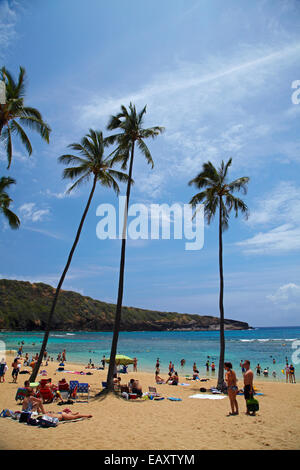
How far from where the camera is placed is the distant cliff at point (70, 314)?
115562mm

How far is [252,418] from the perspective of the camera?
9.70m

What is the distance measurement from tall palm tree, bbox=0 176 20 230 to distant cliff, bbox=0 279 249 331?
107099 mm

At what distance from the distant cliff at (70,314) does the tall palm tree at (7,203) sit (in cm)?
10710

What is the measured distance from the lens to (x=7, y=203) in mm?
18219

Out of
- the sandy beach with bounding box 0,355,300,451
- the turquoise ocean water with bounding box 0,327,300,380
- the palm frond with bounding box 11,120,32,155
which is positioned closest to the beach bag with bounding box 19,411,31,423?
the sandy beach with bounding box 0,355,300,451

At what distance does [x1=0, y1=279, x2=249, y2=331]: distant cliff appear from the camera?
115562 millimetres

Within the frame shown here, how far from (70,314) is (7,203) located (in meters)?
128

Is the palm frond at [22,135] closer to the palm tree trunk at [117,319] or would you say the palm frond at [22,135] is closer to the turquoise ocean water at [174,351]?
the palm tree trunk at [117,319]

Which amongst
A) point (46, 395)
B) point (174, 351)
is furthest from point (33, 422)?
point (174, 351)

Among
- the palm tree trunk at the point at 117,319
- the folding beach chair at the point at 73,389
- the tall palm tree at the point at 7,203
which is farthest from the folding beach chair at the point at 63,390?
the tall palm tree at the point at 7,203

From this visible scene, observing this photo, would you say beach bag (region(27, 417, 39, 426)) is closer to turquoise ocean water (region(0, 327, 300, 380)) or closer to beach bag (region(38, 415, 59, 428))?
beach bag (region(38, 415, 59, 428))
